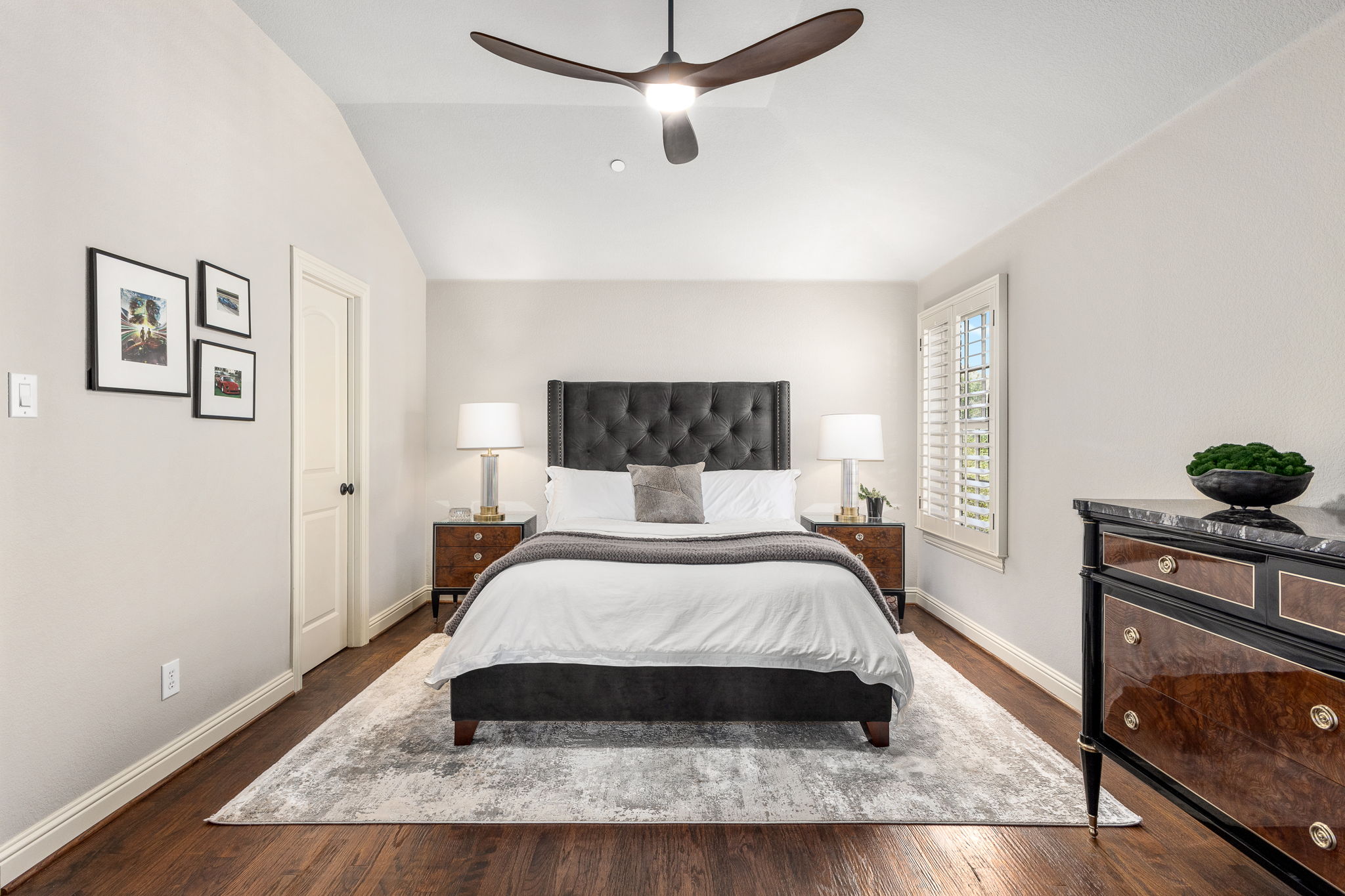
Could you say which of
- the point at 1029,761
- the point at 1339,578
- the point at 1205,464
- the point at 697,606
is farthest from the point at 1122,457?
the point at 697,606

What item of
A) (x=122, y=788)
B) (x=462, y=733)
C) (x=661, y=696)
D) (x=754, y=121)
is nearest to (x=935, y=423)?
(x=754, y=121)

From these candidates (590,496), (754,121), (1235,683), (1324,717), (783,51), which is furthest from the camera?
(590,496)

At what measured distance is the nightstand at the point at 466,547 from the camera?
4113 millimetres

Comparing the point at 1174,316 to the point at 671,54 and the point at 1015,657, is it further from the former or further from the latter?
the point at 671,54

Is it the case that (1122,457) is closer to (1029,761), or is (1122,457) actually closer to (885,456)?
(1029,761)

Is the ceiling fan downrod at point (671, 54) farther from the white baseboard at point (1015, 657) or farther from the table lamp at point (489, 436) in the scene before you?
the white baseboard at point (1015, 657)

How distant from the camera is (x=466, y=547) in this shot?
4.12 m

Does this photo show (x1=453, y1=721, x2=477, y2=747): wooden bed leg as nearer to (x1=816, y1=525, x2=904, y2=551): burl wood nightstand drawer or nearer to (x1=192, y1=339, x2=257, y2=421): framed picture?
(x1=192, y1=339, x2=257, y2=421): framed picture

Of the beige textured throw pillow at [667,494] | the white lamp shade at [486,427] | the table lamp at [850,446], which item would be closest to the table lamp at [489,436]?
the white lamp shade at [486,427]

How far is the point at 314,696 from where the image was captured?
10.0 feet

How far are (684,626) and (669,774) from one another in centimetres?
50

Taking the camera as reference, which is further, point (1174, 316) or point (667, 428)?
point (667, 428)

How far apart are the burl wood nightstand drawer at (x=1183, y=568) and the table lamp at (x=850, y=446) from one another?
232cm

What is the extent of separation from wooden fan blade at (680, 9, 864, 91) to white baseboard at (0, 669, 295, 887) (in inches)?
114
